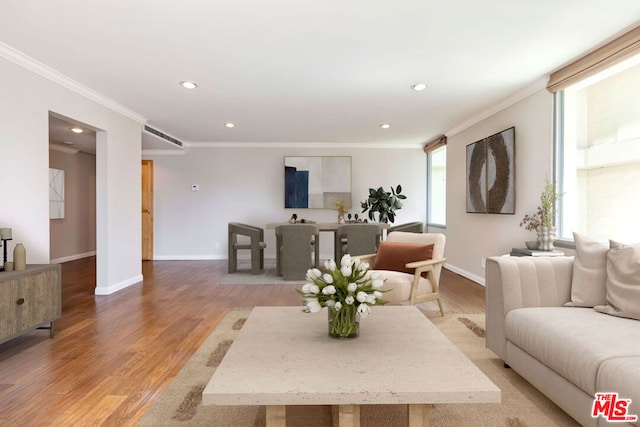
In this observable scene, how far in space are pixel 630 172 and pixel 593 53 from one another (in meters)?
1.03

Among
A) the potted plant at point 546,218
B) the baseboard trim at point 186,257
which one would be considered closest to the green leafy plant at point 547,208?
the potted plant at point 546,218

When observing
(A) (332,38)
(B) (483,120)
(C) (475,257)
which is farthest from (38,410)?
(B) (483,120)

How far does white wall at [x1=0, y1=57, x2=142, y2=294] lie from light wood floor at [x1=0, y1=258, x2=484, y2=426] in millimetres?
595

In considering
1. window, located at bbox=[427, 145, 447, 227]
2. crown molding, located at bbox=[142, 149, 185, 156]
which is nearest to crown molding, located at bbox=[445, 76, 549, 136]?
window, located at bbox=[427, 145, 447, 227]

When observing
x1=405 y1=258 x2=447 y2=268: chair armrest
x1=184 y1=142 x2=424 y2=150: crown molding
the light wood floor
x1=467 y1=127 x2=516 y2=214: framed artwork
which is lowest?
the light wood floor

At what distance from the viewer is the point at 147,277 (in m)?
5.73

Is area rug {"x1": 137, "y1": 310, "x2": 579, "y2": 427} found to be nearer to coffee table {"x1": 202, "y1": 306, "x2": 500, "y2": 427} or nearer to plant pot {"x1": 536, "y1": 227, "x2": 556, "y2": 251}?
coffee table {"x1": 202, "y1": 306, "x2": 500, "y2": 427}

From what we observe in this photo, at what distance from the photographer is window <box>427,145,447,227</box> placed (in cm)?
708

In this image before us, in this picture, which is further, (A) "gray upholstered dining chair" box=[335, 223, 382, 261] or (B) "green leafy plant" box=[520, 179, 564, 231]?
(A) "gray upholstered dining chair" box=[335, 223, 382, 261]

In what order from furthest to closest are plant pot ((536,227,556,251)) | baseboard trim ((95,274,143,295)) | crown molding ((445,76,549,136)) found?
1. baseboard trim ((95,274,143,295))
2. crown molding ((445,76,549,136))
3. plant pot ((536,227,556,251))

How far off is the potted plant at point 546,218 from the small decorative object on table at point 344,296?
7.92ft

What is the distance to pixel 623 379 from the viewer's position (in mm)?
1440

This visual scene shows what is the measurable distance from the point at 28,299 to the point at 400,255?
122 inches

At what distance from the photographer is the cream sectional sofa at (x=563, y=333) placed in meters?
1.57
